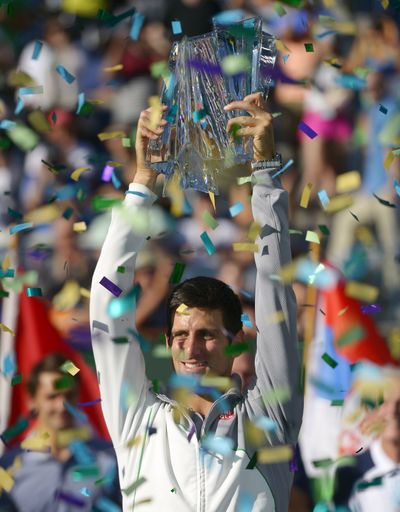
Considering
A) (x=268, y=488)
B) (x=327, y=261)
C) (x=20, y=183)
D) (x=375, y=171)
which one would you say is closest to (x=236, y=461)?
(x=268, y=488)

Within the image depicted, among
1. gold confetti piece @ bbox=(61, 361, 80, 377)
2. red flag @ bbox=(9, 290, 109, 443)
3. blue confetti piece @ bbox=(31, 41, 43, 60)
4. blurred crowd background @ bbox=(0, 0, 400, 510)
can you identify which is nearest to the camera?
gold confetti piece @ bbox=(61, 361, 80, 377)

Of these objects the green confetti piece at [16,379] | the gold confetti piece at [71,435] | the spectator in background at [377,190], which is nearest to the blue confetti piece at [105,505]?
the gold confetti piece at [71,435]

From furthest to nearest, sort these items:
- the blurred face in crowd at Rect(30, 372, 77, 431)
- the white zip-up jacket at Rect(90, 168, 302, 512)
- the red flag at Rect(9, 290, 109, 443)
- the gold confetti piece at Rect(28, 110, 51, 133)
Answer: the gold confetti piece at Rect(28, 110, 51, 133) < the red flag at Rect(9, 290, 109, 443) < the blurred face in crowd at Rect(30, 372, 77, 431) < the white zip-up jacket at Rect(90, 168, 302, 512)

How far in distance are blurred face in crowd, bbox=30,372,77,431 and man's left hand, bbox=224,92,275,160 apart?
1.64m

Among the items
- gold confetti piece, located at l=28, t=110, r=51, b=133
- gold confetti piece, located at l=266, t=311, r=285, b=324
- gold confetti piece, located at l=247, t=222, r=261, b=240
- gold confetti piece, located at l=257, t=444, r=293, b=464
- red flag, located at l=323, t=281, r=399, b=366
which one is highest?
gold confetti piece, located at l=247, t=222, r=261, b=240

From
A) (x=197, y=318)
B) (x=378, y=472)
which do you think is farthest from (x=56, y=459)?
(x=197, y=318)

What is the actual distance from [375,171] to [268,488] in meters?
2.70

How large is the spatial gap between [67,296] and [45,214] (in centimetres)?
46

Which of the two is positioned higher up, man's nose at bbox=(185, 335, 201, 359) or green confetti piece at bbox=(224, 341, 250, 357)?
man's nose at bbox=(185, 335, 201, 359)

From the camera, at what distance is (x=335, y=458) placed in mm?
4059

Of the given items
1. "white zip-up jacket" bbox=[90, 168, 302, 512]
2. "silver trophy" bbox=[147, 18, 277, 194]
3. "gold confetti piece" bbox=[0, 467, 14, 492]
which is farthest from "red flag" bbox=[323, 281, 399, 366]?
"white zip-up jacket" bbox=[90, 168, 302, 512]

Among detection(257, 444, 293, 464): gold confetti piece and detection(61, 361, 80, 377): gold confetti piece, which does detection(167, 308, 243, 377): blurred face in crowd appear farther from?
detection(61, 361, 80, 377): gold confetti piece

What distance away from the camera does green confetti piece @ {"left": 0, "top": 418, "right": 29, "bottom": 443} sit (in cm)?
393

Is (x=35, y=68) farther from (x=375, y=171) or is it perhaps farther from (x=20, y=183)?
(x=375, y=171)
